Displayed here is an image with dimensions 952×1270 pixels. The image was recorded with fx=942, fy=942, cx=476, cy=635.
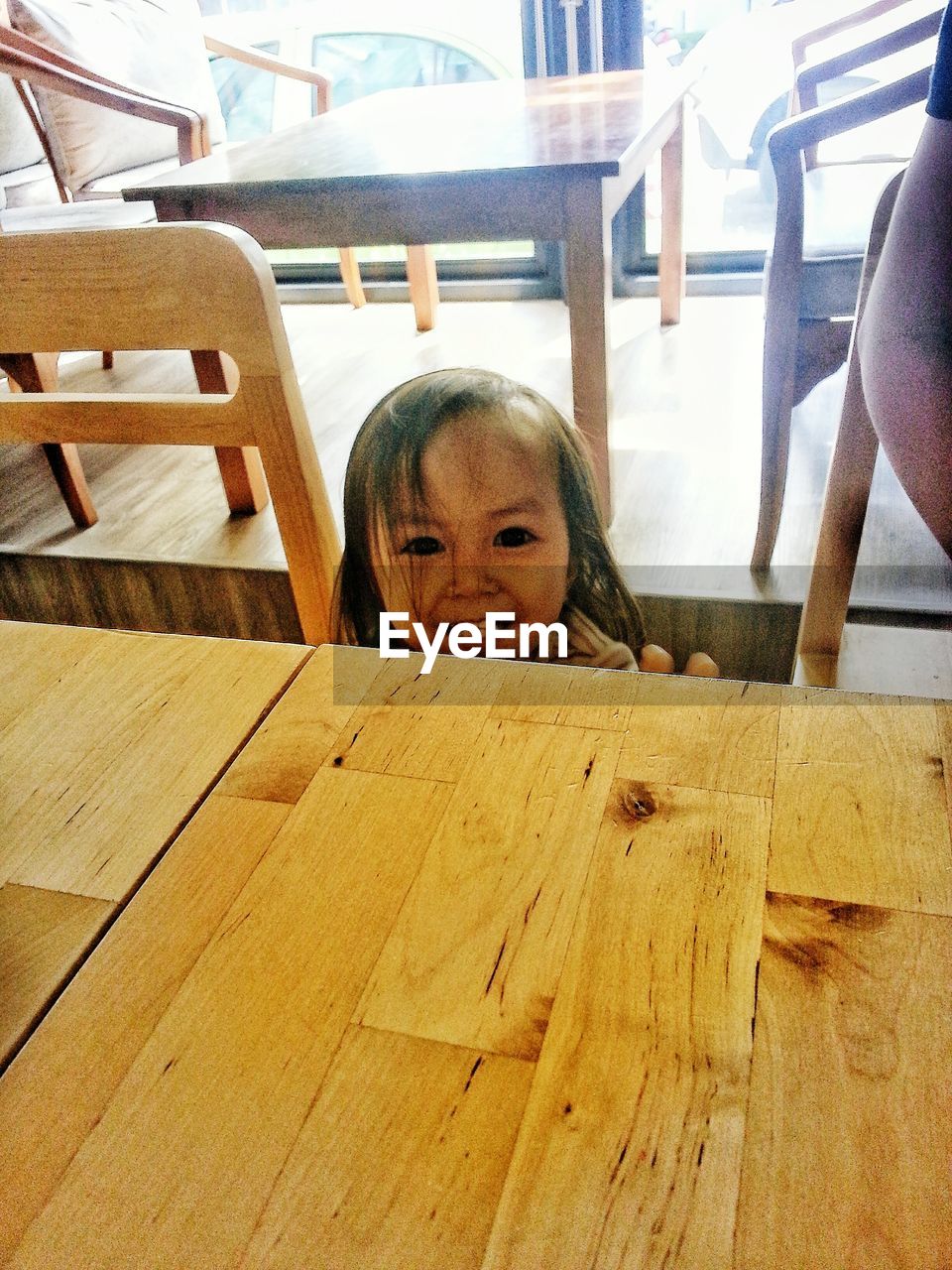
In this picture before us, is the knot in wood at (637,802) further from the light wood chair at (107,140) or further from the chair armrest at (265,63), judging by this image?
the chair armrest at (265,63)

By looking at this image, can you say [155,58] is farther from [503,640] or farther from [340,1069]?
[340,1069]

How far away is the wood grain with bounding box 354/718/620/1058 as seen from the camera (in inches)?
13.2

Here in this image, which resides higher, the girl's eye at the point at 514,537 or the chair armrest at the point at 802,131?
the chair armrest at the point at 802,131

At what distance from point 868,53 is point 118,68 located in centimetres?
176

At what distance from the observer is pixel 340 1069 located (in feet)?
1.04

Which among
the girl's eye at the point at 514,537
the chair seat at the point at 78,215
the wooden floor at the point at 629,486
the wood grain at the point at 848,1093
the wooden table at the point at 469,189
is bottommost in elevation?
the wooden floor at the point at 629,486

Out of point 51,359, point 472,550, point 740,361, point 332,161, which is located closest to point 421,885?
point 472,550

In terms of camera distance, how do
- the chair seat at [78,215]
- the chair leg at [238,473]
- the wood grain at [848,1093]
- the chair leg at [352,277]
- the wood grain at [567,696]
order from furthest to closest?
the chair leg at [352,277], the chair seat at [78,215], the chair leg at [238,473], the wood grain at [567,696], the wood grain at [848,1093]

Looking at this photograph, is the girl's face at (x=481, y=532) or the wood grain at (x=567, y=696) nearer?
the wood grain at (x=567, y=696)

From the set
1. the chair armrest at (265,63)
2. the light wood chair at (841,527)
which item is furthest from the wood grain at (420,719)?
the chair armrest at (265,63)

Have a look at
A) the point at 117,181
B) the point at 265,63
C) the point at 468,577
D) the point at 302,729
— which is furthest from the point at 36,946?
the point at 265,63

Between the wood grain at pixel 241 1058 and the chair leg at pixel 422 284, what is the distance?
2.39 m

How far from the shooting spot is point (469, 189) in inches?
55.2

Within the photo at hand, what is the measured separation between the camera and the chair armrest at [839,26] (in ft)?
6.24
